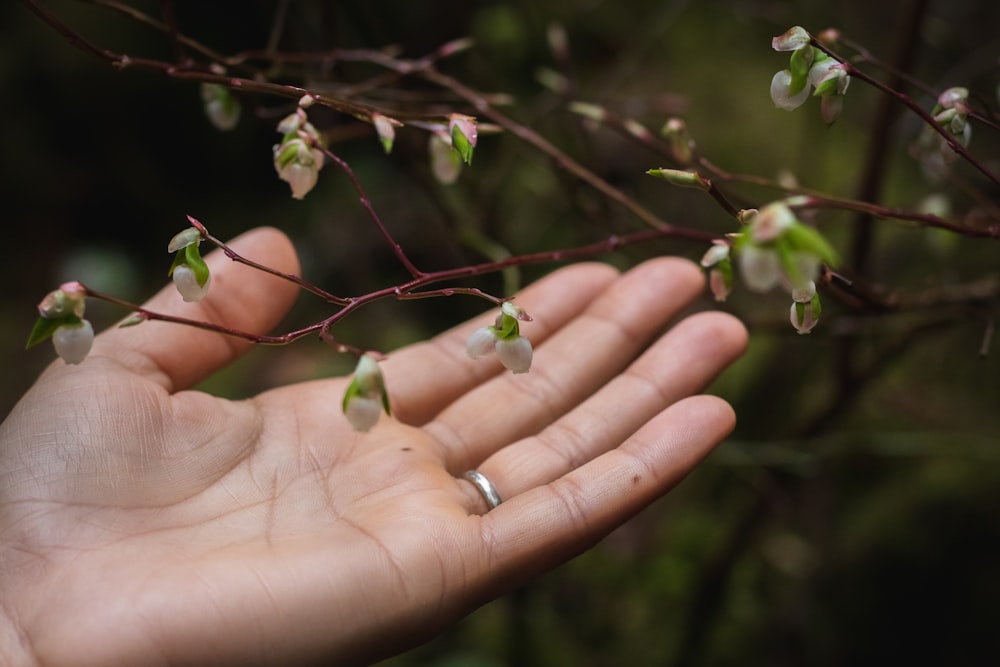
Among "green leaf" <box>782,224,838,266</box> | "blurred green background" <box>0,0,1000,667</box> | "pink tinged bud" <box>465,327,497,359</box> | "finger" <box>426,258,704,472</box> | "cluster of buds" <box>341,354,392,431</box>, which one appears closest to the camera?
"green leaf" <box>782,224,838,266</box>

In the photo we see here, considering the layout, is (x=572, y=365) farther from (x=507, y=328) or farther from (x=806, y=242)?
(x=806, y=242)

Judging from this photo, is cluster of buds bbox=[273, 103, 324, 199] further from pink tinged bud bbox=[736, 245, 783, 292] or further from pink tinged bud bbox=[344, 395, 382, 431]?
pink tinged bud bbox=[736, 245, 783, 292]

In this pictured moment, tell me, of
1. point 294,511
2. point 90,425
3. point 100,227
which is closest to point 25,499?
point 90,425

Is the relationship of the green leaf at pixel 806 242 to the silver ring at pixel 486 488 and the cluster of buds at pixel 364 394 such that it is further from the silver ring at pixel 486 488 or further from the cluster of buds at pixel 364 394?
the silver ring at pixel 486 488

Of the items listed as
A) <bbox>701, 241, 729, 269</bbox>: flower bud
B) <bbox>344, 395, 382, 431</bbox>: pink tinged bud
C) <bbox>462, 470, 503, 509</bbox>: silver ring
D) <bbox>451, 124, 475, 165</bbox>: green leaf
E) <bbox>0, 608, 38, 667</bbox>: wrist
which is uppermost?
<bbox>451, 124, 475, 165</bbox>: green leaf

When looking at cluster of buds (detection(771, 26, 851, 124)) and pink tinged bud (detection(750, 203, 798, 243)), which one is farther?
cluster of buds (detection(771, 26, 851, 124))

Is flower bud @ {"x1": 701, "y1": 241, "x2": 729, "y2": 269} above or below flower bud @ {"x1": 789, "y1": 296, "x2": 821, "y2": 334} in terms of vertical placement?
above

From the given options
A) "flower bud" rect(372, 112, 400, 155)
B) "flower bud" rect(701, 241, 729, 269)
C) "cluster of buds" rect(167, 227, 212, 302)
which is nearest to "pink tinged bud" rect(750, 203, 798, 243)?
"flower bud" rect(701, 241, 729, 269)

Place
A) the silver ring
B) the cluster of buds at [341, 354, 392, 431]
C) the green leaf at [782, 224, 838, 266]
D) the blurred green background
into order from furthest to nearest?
the blurred green background
the silver ring
the cluster of buds at [341, 354, 392, 431]
the green leaf at [782, 224, 838, 266]

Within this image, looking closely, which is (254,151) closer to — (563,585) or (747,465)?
(563,585)
